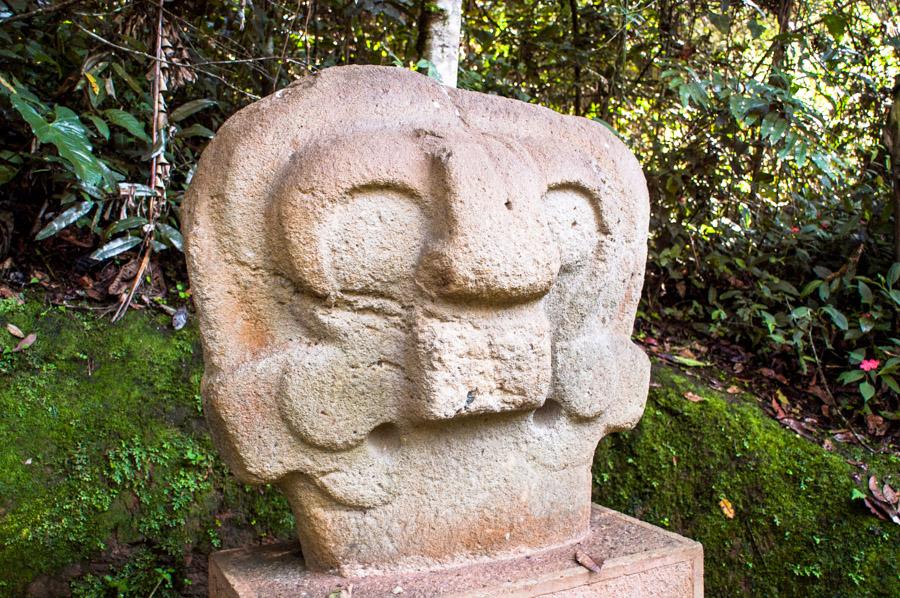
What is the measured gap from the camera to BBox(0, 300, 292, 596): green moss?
7.61 ft

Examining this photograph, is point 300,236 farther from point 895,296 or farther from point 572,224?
point 895,296

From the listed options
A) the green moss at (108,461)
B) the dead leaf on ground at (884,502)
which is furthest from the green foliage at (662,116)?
the dead leaf on ground at (884,502)

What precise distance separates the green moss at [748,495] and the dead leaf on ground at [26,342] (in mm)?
2034

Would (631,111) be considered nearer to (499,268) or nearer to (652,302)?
(652,302)

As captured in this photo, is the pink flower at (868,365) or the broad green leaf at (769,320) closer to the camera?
the pink flower at (868,365)

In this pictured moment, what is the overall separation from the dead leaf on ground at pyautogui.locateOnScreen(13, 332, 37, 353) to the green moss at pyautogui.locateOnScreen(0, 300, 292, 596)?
0.01 meters

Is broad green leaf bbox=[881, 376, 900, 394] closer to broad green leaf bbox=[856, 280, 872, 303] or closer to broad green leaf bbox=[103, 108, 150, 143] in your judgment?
broad green leaf bbox=[856, 280, 872, 303]

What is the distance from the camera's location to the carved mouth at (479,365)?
1576 mm

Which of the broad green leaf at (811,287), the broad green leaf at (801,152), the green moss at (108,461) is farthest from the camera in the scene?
the broad green leaf at (811,287)

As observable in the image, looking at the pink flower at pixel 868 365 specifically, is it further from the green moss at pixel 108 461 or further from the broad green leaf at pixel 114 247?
the broad green leaf at pixel 114 247

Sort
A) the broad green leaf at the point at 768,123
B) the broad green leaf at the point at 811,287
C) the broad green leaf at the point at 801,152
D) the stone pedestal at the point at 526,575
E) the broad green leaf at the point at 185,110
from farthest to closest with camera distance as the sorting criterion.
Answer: the broad green leaf at the point at 811,287 < the broad green leaf at the point at 768,123 < the broad green leaf at the point at 801,152 < the broad green leaf at the point at 185,110 < the stone pedestal at the point at 526,575

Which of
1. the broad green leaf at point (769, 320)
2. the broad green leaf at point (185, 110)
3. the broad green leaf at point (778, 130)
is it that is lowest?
the broad green leaf at point (769, 320)

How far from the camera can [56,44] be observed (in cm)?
300

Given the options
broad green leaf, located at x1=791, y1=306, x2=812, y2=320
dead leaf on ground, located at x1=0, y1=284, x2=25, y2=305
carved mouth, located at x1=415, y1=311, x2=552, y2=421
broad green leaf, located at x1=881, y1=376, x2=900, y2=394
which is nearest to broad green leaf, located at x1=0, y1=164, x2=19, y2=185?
dead leaf on ground, located at x1=0, y1=284, x2=25, y2=305
